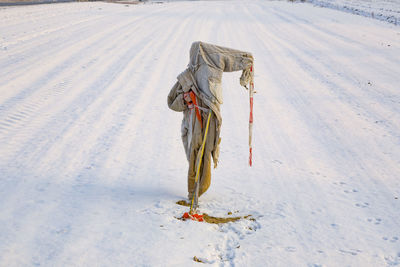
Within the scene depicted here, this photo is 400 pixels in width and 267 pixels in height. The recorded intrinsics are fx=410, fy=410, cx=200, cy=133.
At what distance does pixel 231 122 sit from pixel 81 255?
18.2 feet

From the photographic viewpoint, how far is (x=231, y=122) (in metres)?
9.24

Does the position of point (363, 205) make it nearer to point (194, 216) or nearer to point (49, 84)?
point (194, 216)

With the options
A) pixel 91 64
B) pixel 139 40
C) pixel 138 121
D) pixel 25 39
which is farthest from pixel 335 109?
pixel 25 39

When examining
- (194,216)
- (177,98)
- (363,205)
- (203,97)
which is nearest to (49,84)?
(177,98)

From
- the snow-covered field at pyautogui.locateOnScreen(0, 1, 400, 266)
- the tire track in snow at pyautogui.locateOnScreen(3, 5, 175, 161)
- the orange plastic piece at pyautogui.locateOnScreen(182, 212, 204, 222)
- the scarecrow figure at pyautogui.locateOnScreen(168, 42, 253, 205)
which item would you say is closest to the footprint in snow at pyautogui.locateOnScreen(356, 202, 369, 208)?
the snow-covered field at pyautogui.locateOnScreen(0, 1, 400, 266)

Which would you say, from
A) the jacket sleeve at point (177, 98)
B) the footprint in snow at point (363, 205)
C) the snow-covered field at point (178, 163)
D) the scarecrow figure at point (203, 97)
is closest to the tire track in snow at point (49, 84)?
the snow-covered field at point (178, 163)

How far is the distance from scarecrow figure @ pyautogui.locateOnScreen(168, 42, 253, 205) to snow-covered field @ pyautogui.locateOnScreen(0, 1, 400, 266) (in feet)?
2.33

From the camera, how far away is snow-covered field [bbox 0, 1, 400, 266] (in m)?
4.61

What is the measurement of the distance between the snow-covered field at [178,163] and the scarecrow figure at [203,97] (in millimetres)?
712

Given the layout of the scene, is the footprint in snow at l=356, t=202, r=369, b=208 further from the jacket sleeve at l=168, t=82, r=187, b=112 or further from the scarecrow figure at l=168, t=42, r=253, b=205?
the jacket sleeve at l=168, t=82, r=187, b=112

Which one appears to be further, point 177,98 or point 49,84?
point 49,84

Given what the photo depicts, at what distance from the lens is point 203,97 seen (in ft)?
17.1

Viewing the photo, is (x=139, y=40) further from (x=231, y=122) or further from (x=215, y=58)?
(x=215, y=58)

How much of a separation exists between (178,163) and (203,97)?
2227 mm
